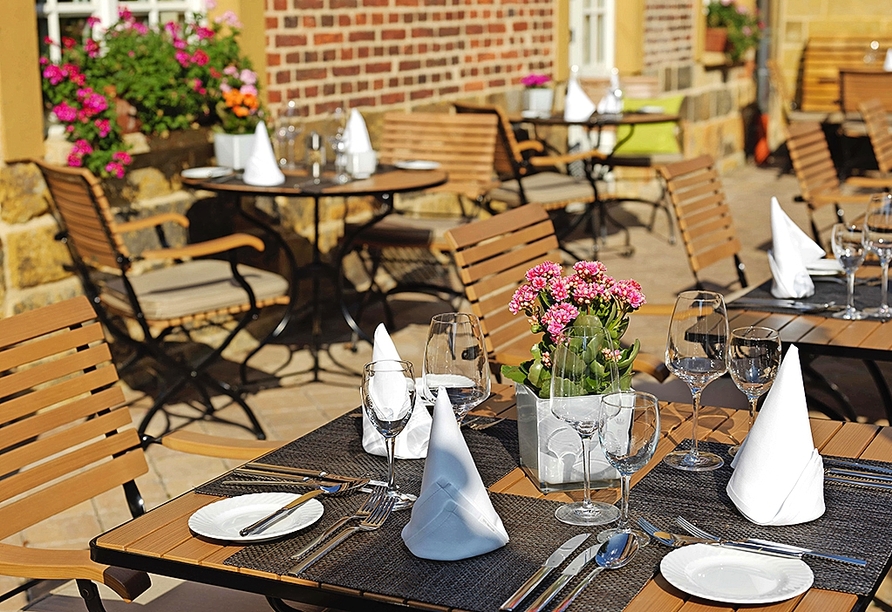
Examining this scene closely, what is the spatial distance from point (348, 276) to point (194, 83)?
154 cm

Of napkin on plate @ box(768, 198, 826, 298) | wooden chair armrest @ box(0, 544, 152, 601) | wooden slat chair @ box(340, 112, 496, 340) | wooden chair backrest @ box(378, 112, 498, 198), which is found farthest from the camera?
wooden chair backrest @ box(378, 112, 498, 198)

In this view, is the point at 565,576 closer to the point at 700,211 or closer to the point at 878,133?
the point at 700,211

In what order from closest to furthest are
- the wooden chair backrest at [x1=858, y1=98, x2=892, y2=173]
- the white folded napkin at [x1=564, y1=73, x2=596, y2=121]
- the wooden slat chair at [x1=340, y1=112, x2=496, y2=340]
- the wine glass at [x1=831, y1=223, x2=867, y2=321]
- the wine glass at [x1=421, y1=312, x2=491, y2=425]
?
the wine glass at [x1=421, y1=312, x2=491, y2=425], the wine glass at [x1=831, y1=223, x2=867, y2=321], the wooden slat chair at [x1=340, y1=112, x2=496, y2=340], the wooden chair backrest at [x1=858, y1=98, x2=892, y2=173], the white folded napkin at [x1=564, y1=73, x2=596, y2=121]

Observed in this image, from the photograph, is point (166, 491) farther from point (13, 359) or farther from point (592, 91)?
point (592, 91)

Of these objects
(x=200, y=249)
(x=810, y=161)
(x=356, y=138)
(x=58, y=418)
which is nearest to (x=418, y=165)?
(x=356, y=138)

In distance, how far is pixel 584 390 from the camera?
1.79 meters

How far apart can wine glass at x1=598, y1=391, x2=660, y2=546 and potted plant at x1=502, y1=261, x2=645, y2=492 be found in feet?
0.59

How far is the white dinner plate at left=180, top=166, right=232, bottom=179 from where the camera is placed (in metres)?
4.72

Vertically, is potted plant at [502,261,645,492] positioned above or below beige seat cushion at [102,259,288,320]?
above

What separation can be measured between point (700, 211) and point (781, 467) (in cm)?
265

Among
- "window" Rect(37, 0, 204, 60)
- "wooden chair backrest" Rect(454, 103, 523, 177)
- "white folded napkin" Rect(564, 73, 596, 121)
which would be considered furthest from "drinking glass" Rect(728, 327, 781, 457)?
"white folded napkin" Rect(564, 73, 596, 121)

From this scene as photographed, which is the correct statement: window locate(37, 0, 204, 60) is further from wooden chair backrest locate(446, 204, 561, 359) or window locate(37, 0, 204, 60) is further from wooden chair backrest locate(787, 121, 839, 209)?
wooden chair backrest locate(787, 121, 839, 209)

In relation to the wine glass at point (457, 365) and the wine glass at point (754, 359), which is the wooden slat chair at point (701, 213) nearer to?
the wine glass at point (754, 359)

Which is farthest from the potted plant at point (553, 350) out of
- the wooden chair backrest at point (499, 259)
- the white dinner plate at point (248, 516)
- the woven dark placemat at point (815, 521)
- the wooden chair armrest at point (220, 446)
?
the wooden chair backrest at point (499, 259)
